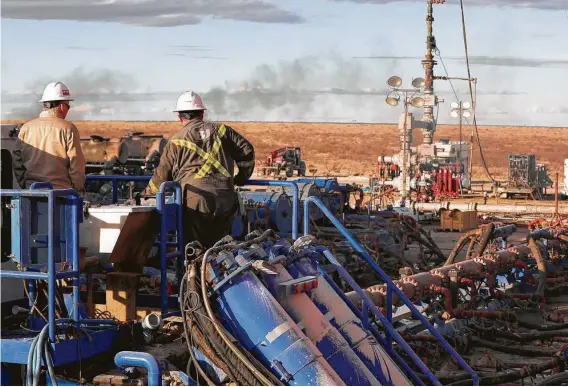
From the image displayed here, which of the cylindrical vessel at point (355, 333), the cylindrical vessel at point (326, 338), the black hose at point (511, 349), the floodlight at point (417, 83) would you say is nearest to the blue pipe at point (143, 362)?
the cylindrical vessel at point (326, 338)

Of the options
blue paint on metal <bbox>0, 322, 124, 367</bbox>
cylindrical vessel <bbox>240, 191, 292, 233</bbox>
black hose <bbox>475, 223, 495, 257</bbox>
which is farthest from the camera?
cylindrical vessel <bbox>240, 191, 292, 233</bbox>

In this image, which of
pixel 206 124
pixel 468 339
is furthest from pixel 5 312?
pixel 468 339

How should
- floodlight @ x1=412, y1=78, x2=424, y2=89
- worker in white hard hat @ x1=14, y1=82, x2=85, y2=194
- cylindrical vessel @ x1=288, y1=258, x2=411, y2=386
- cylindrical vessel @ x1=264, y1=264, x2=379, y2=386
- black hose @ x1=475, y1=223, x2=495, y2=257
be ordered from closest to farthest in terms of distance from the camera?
cylindrical vessel @ x1=264, y1=264, x2=379, y2=386 → cylindrical vessel @ x1=288, y1=258, x2=411, y2=386 → worker in white hard hat @ x1=14, y1=82, x2=85, y2=194 → black hose @ x1=475, y1=223, x2=495, y2=257 → floodlight @ x1=412, y1=78, x2=424, y2=89

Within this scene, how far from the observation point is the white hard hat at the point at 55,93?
7594mm

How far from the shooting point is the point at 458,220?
951 inches

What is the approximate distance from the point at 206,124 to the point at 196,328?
2.18 metres

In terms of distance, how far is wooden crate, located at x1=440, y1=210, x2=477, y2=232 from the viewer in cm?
2416

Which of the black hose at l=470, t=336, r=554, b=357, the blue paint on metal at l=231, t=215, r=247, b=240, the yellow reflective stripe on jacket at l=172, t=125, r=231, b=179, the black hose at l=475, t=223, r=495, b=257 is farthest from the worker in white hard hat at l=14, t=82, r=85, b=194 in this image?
the black hose at l=475, t=223, r=495, b=257

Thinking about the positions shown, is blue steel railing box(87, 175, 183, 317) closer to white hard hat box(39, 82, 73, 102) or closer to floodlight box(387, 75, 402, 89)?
white hard hat box(39, 82, 73, 102)

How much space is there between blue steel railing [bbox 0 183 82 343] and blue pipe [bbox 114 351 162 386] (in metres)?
0.42

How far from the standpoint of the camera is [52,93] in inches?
300

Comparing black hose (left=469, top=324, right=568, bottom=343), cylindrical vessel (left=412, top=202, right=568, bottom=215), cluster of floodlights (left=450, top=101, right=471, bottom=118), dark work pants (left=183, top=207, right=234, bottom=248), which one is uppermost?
cluster of floodlights (left=450, top=101, right=471, bottom=118)

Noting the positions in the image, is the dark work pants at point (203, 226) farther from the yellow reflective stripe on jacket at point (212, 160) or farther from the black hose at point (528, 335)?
the black hose at point (528, 335)

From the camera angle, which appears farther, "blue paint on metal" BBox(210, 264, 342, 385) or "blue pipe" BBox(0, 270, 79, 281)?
"blue pipe" BBox(0, 270, 79, 281)
